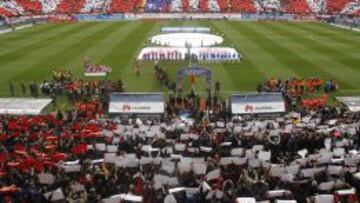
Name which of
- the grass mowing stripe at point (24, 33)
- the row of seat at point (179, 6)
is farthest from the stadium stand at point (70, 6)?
the grass mowing stripe at point (24, 33)

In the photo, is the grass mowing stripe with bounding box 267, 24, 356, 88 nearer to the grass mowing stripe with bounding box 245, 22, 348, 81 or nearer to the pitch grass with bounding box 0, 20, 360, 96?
the pitch grass with bounding box 0, 20, 360, 96

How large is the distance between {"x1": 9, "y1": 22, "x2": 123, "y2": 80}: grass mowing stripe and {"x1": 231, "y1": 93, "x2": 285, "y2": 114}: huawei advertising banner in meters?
20.5

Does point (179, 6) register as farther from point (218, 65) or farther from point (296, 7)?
A: point (218, 65)

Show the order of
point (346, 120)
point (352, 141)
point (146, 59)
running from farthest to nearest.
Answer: point (146, 59) → point (346, 120) → point (352, 141)

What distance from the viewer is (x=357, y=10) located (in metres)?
108

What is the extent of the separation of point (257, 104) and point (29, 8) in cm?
8684

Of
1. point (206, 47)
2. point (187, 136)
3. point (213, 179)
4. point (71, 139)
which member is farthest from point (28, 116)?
point (206, 47)

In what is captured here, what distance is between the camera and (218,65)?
2095 inches

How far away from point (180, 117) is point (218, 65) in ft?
67.4

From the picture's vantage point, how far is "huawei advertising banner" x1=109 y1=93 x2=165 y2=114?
109 feet

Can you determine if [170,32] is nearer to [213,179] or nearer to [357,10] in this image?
[357,10]

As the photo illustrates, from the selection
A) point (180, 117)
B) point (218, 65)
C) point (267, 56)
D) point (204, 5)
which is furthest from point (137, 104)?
point (204, 5)

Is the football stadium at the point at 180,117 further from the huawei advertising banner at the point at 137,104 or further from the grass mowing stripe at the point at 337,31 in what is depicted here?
the grass mowing stripe at the point at 337,31

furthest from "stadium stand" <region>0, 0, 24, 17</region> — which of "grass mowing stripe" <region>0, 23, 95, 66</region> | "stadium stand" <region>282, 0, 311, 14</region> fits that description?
"stadium stand" <region>282, 0, 311, 14</region>
